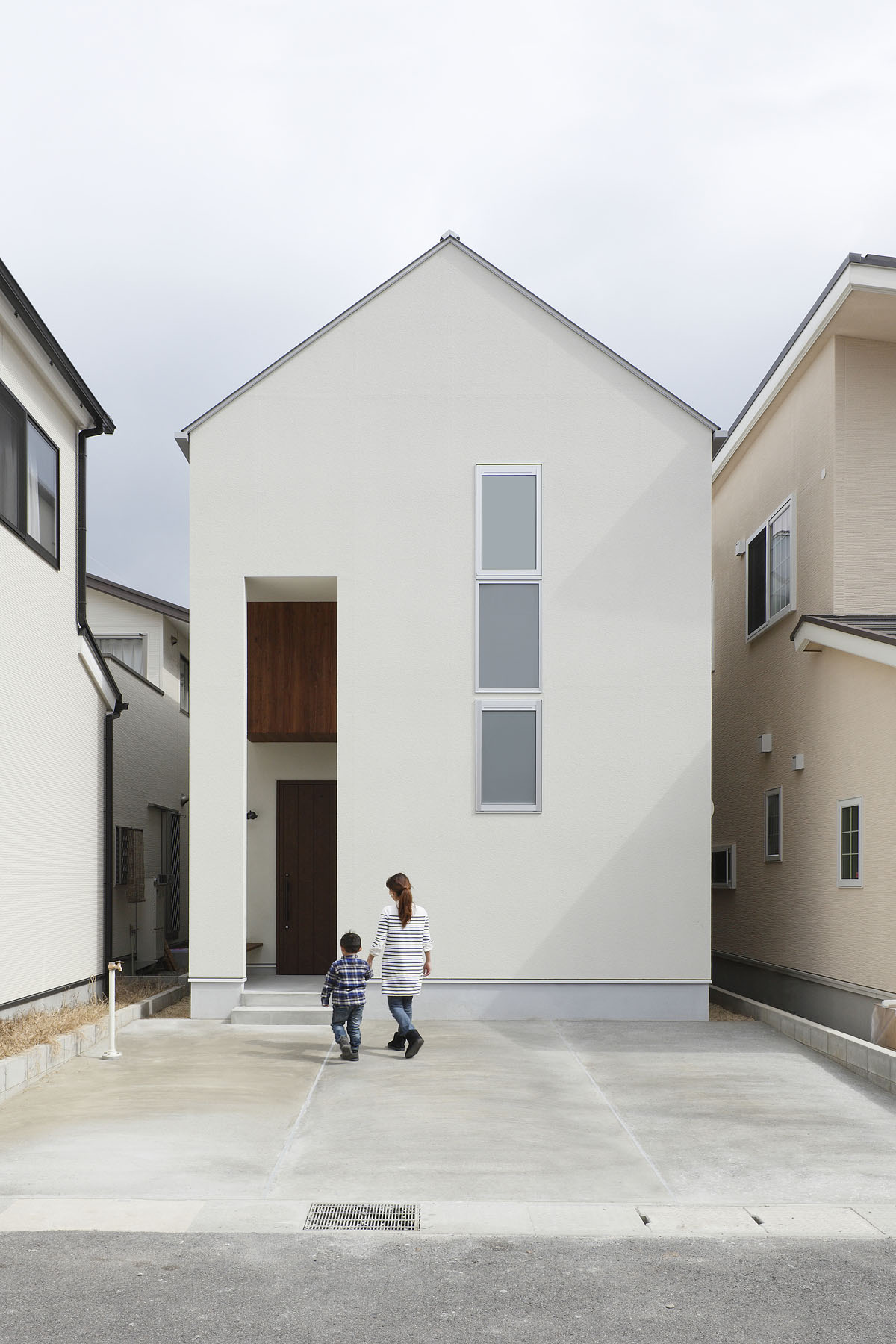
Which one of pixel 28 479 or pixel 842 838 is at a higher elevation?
pixel 28 479

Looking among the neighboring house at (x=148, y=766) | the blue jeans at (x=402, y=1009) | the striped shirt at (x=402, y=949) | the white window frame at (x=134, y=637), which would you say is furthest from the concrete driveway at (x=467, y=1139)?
the white window frame at (x=134, y=637)

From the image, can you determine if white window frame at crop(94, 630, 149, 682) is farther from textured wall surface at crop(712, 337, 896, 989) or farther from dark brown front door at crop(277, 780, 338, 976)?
textured wall surface at crop(712, 337, 896, 989)

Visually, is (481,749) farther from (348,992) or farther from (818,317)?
(818,317)

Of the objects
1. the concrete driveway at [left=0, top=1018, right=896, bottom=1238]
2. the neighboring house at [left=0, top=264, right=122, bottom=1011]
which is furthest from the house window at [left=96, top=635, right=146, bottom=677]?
the concrete driveway at [left=0, top=1018, right=896, bottom=1238]

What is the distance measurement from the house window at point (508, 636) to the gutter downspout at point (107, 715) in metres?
4.32

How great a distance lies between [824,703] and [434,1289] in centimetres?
966

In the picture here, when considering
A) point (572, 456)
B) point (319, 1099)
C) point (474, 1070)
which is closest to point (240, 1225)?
point (319, 1099)

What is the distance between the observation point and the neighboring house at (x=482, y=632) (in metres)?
12.7

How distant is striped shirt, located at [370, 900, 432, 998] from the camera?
10641 millimetres

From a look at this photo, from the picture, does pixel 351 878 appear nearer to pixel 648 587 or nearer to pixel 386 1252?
pixel 648 587

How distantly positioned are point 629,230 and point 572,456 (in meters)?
11.6

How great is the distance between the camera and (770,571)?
16062mm

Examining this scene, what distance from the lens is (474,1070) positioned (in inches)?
388

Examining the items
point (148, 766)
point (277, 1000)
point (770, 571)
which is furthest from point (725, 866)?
point (148, 766)
